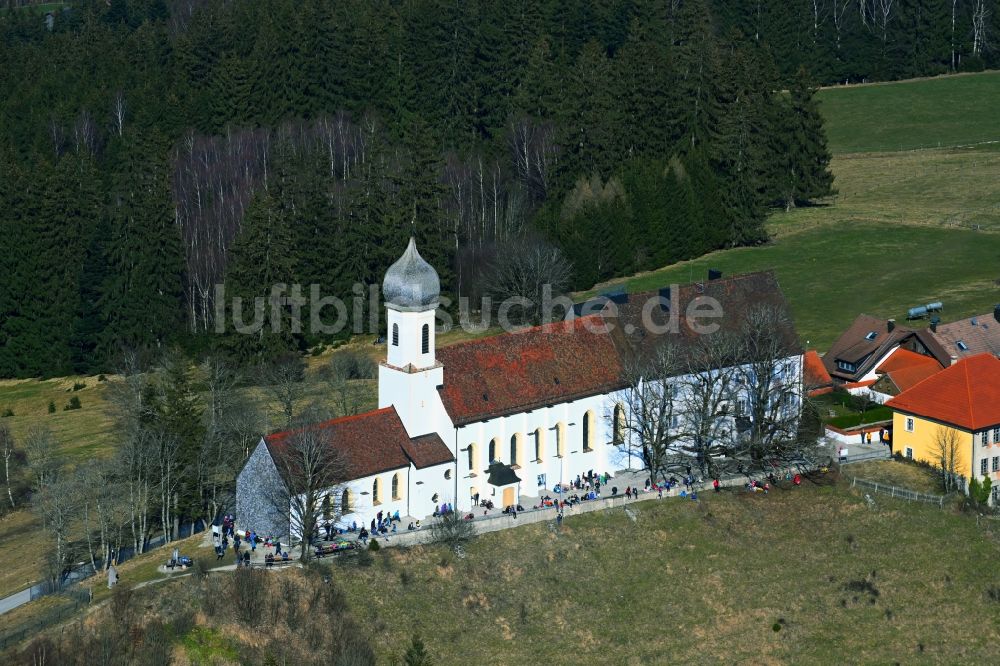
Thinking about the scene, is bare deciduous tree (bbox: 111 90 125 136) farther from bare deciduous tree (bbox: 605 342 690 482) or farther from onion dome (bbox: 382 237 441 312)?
bare deciduous tree (bbox: 605 342 690 482)

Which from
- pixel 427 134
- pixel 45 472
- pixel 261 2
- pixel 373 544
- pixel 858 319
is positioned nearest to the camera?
pixel 373 544

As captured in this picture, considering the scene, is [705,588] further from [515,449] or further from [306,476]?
[306,476]

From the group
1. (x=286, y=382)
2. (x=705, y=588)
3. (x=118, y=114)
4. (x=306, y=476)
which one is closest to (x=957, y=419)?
(x=705, y=588)

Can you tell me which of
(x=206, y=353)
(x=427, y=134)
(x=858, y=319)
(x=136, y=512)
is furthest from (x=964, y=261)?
(x=136, y=512)

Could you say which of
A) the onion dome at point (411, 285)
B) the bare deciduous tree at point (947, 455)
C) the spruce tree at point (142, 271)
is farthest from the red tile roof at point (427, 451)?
the spruce tree at point (142, 271)

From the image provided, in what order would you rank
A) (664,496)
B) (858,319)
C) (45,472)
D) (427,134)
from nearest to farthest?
1. (664,496)
2. (45,472)
3. (858,319)
4. (427,134)

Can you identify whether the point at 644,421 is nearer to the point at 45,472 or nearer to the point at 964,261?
the point at 45,472
